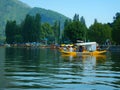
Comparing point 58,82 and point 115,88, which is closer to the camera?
point 115,88

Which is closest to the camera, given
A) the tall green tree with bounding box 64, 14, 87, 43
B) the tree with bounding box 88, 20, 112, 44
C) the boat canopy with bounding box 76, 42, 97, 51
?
the boat canopy with bounding box 76, 42, 97, 51

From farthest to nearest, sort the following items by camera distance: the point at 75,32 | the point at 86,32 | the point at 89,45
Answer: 1. the point at 86,32
2. the point at 75,32
3. the point at 89,45

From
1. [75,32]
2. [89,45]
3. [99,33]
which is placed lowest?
[89,45]

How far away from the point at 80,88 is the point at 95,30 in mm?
162928

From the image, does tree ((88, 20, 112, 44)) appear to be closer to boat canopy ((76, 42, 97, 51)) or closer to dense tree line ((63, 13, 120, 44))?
dense tree line ((63, 13, 120, 44))

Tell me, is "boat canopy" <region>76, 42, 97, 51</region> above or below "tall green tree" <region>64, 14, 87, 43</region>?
below

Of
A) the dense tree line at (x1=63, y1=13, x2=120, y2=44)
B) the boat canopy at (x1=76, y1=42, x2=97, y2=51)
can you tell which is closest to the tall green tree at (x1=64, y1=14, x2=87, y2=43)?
the dense tree line at (x1=63, y1=13, x2=120, y2=44)

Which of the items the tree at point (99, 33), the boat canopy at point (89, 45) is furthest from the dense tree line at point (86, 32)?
the boat canopy at point (89, 45)

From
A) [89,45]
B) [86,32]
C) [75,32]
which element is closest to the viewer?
[89,45]

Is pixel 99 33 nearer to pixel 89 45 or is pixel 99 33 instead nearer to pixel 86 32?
pixel 86 32

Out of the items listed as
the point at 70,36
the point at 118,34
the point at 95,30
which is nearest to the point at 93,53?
the point at 118,34

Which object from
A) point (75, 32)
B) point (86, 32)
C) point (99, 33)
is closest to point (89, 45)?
point (75, 32)

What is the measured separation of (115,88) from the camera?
23062mm

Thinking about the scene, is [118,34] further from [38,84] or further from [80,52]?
[38,84]
